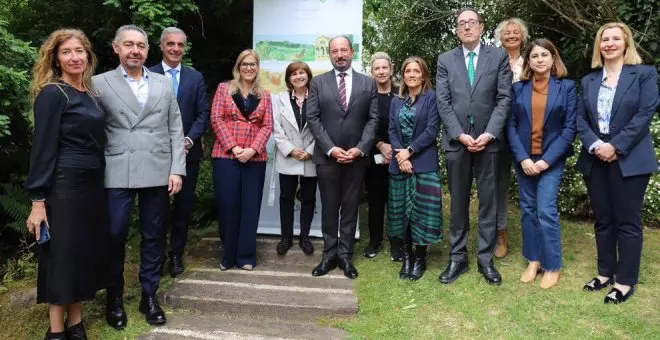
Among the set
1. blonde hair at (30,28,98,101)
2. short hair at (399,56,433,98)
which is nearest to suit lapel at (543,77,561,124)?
short hair at (399,56,433,98)

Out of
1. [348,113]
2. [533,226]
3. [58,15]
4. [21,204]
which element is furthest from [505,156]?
[58,15]

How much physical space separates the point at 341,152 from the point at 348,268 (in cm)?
108

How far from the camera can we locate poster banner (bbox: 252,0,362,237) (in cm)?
542

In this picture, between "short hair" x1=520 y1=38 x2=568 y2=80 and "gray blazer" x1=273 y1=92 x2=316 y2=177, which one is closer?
"short hair" x1=520 y1=38 x2=568 y2=80

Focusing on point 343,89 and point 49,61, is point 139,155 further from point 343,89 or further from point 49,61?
point 343,89

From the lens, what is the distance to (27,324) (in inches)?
149

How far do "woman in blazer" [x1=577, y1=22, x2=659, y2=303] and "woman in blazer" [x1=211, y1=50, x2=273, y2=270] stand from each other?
107 inches

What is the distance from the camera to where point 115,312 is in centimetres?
373

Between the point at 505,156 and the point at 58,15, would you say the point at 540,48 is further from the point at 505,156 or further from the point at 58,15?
the point at 58,15

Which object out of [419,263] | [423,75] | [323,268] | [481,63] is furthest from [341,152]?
[481,63]

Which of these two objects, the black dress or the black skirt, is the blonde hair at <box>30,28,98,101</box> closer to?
the black dress

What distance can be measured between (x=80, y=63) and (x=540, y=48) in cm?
342

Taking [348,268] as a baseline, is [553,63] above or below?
above

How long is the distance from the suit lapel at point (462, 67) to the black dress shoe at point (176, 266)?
2.99m
